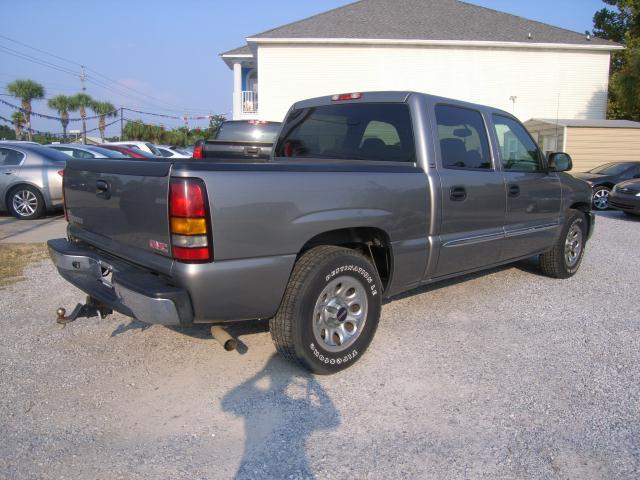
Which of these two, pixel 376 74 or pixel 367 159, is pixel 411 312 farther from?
pixel 376 74

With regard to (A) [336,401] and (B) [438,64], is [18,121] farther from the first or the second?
(A) [336,401]

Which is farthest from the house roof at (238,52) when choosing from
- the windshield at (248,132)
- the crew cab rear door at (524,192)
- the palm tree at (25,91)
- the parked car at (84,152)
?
the palm tree at (25,91)

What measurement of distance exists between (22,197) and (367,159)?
833 centimetres

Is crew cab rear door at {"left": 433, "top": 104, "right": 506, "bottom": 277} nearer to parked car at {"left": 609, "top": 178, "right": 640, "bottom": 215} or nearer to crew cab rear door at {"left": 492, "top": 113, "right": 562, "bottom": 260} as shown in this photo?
crew cab rear door at {"left": 492, "top": 113, "right": 562, "bottom": 260}

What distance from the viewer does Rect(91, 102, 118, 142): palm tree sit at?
5241cm

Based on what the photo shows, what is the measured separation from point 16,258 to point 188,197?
511 centimetres

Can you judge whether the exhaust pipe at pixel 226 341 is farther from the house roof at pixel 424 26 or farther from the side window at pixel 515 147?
the house roof at pixel 424 26

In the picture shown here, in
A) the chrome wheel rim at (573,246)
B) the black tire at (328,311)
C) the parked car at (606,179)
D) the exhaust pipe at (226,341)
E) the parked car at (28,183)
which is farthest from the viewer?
the parked car at (606,179)

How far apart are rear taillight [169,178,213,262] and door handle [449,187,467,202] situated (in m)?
2.09

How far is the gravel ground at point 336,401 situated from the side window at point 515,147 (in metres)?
1.41

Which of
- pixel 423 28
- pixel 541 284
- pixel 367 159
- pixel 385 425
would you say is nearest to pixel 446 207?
pixel 367 159

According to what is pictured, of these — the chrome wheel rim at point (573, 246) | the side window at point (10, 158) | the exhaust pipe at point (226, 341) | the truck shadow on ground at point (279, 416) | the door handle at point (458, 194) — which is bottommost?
the truck shadow on ground at point (279, 416)

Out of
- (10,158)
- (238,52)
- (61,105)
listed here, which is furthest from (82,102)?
(10,158)

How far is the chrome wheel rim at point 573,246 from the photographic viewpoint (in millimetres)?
5820
